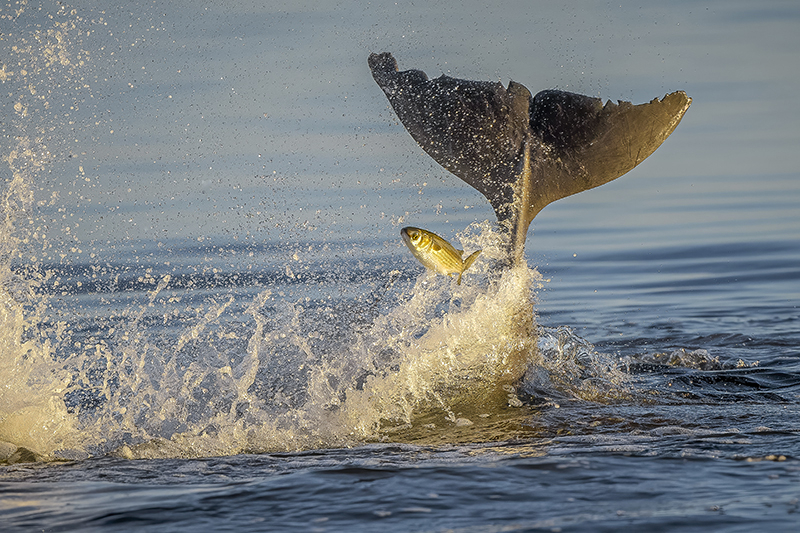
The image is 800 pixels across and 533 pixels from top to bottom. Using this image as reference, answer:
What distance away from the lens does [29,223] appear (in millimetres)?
7082

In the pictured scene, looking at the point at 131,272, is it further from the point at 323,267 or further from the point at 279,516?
the point at 279,516

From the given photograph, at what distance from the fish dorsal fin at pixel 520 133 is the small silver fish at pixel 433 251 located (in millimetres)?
1242

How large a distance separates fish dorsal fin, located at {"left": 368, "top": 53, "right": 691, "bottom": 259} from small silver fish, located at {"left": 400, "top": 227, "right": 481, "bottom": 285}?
1.24 m

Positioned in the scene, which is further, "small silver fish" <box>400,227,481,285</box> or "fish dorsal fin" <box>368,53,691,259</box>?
"fish dorsal fin" <box>368,53,691,259</box>

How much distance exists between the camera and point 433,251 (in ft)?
20.0

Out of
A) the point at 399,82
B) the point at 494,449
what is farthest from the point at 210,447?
the point at 399,82

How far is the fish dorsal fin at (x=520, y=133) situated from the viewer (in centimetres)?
707

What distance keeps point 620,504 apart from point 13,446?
403 centimetres

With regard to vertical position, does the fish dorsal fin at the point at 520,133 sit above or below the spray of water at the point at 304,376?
above

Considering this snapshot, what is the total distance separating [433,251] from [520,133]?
1702 millimetres

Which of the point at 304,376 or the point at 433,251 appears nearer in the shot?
the point at 433,251

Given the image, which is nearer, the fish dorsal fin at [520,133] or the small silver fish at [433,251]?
the small silver fish at [433,251]

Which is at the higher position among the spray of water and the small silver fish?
the small silver fish

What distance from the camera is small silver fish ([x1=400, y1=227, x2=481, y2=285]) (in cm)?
601
